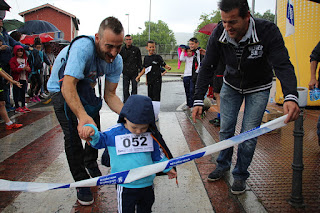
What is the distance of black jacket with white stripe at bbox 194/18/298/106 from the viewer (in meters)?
2.84

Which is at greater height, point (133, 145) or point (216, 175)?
point (133, 145)

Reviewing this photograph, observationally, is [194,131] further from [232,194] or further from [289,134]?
[232,194]

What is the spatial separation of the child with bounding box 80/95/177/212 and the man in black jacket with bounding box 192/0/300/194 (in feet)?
2.97

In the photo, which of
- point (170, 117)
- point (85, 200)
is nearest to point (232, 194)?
point (85, 200)

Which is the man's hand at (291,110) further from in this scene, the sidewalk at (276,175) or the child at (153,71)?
the child at (153,71)

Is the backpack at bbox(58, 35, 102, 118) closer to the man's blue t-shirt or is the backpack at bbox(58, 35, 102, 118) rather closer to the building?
the man's blue t-shirt

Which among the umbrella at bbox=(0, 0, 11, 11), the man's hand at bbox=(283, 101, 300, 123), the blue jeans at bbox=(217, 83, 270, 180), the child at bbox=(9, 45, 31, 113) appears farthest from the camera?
the child at bbox=(9, 45, 31, 113)

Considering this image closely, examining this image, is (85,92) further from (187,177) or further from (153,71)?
(153,71)

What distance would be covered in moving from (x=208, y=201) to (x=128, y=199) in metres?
1.20

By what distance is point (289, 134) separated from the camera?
5684mm

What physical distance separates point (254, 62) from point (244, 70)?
0.14 meters

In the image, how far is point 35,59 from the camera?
9.34m

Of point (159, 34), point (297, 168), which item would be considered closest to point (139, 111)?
point (297, 168)

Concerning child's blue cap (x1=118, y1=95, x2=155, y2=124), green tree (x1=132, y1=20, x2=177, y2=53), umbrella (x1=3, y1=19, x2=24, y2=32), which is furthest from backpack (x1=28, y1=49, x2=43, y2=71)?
green tree (x1=132, y1=20, x2=177, y2=53)
